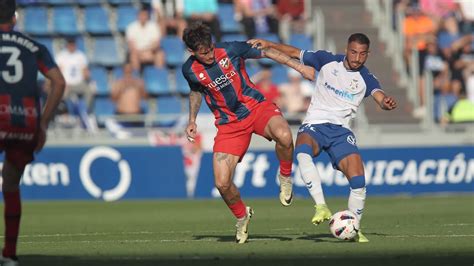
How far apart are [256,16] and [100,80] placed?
12.7 feet

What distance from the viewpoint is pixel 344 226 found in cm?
1190

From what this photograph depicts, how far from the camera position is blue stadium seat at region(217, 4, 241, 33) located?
26.8 m

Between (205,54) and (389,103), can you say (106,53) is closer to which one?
(205,54)

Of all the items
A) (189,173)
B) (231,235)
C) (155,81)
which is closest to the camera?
(231,235)

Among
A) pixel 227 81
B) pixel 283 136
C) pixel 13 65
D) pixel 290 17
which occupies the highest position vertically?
pixel 13 65

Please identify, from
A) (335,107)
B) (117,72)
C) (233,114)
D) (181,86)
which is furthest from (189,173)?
(335,107)

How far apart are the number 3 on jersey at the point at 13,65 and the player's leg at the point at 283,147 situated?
3.74 metres

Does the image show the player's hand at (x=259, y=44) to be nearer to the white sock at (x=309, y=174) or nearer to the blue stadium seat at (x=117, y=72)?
the white sock at (x=309, y=174)

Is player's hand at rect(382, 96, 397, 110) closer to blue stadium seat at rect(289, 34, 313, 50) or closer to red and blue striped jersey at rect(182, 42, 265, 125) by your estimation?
red and blue striped jersey at rect(182, 42, 265, 125)

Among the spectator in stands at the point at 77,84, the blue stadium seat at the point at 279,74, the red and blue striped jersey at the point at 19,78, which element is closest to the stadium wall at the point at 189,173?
the spectator in stands at the point at 77,84

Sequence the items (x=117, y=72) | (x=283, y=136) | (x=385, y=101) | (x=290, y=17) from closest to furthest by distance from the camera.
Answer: (x=385, y=101) → (x=283, y=136) → (x=117, y=72) → (x=290, y=17)

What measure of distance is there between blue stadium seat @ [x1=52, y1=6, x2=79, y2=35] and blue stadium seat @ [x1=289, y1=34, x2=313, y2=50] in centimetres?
484

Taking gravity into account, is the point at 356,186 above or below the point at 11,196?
below

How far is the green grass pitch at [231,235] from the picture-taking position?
10.4 m
